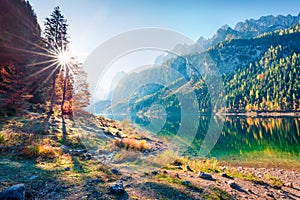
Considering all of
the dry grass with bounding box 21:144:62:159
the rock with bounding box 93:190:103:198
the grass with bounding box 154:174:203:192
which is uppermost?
the dry grass with bounding box 21:144:62:159

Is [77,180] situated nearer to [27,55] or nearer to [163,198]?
[163,198]

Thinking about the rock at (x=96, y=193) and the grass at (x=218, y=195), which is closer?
the rock at (x=96, y=193)

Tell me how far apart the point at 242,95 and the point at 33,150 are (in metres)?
206

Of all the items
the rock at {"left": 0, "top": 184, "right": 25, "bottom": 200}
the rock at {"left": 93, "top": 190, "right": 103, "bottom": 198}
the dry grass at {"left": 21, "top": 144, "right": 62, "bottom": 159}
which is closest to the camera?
the rock at {"left": 0, "top": 184, "right": 25, "bottom": 200}

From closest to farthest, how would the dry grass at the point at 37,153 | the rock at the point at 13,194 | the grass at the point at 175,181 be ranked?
1. the rock at the point at 13,194
2. the grass at the point at 175,181
3. the dry grass at the point at 37,153

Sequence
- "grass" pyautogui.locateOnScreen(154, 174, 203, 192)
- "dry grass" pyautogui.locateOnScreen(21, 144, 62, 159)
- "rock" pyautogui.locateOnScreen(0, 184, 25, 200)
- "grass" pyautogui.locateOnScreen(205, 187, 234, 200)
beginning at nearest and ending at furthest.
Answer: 1. "rock" pyautogui.locateOnScreen(0, 184, 25, 200)
2. "grass" pyautogui.locateOnScreen(205, 187, 234, 200)
3. "grass" pyautogui.locateOnScreen(154, 174, 203, 192)
4. "dry grass" pyautogui.locateOnScreen(21, 144, 62, 159)

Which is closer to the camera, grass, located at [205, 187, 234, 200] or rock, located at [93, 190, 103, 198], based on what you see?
rock, located at [93, 190, 103, 198]

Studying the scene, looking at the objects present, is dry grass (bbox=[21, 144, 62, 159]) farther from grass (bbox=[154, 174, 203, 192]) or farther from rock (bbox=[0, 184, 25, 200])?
grass (bbox=[154, 174, 203, 192])

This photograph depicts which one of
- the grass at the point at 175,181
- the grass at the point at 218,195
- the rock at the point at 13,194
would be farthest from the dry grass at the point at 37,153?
the grass at the point at 218,195

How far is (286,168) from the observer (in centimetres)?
2033

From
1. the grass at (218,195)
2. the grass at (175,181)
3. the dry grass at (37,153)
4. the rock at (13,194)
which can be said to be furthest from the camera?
the dry grass at (37,153)

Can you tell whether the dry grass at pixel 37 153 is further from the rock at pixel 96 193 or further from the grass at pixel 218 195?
the grass at pixel 218 195

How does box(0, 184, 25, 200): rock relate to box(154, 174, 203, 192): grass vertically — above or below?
above

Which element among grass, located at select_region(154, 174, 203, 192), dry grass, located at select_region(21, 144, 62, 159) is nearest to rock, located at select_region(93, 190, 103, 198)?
grass, located at select_region(154, 174, 203, 192)
